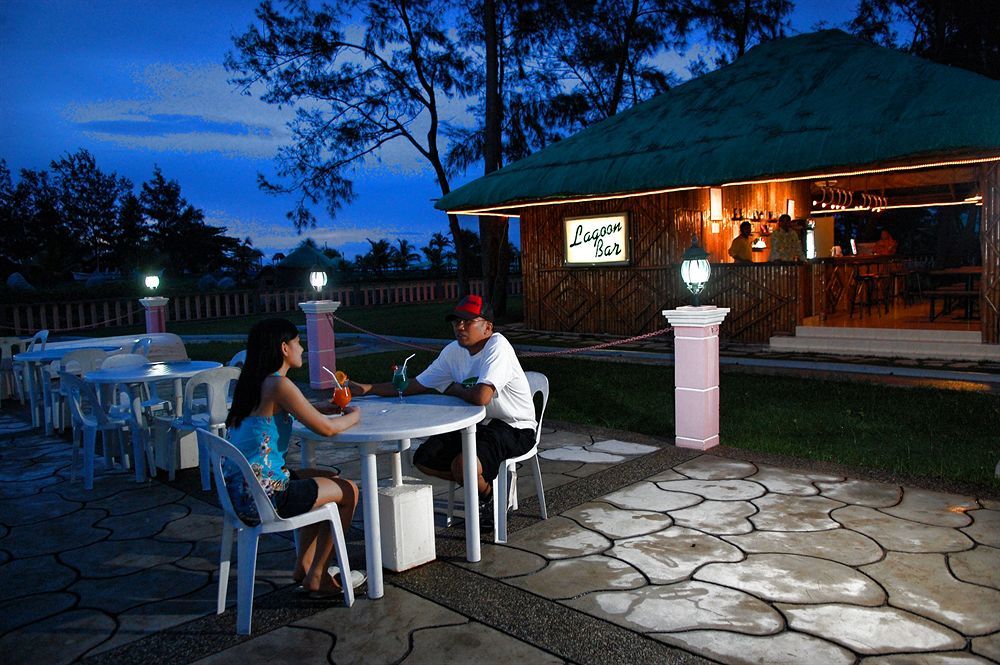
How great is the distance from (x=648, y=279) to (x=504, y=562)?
1049 centimetres

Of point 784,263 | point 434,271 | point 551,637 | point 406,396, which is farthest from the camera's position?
point 434,271

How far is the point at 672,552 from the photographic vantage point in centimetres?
407

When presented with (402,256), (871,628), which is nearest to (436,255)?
(402,256)

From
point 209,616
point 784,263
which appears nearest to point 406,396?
point 209,616

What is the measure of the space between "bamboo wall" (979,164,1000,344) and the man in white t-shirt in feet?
28.4

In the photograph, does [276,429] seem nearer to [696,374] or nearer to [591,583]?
[591,583]

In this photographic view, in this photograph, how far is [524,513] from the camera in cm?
479

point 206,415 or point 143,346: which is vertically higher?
point 143,346

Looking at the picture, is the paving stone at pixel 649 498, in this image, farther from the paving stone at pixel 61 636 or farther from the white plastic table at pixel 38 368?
the white plastic table at pixel 38 368

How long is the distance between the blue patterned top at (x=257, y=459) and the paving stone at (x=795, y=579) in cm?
209

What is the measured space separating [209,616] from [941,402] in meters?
7.18

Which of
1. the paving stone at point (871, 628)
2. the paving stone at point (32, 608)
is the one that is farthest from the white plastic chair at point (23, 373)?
the paving stone at point (871, 628)

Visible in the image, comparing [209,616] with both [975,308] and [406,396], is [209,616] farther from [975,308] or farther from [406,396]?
[975,308]

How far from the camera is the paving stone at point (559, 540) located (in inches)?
162
